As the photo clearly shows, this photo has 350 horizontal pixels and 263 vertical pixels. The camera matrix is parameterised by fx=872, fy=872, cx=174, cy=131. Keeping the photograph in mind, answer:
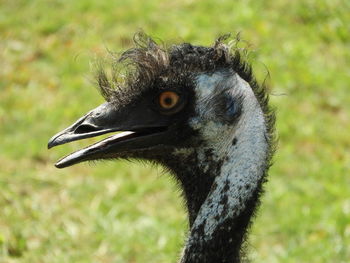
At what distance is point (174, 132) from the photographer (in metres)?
3.65

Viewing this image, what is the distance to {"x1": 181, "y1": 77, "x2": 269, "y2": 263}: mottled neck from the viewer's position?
3502mm

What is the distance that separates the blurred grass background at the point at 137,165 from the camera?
6109mm

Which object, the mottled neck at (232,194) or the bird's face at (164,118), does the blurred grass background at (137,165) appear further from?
the mottled neck at (232,194)

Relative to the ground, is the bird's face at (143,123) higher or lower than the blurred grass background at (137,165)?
lower

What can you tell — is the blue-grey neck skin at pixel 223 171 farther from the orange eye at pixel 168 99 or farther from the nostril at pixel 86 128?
the nostril at pixel 86 128

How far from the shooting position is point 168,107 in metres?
3.60

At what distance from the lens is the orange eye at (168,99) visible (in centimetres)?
358

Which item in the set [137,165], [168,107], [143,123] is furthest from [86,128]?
[137,165]

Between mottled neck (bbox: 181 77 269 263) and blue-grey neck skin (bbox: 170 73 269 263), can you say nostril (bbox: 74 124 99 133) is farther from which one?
mottled neck (bbox: 181 77 269 263)

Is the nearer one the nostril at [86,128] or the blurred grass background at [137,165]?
the nostril at [86,128]

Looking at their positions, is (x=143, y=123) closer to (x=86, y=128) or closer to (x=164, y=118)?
(x=164, y=118)

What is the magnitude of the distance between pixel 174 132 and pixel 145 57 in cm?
34

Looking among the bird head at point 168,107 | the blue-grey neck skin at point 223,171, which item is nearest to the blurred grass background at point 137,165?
the bird head at point 168,107

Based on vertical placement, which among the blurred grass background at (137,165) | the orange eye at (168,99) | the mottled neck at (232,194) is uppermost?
the blurred grass background at (137,165)
